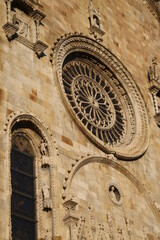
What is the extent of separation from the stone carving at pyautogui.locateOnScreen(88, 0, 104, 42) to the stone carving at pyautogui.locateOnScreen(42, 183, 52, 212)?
8.05m

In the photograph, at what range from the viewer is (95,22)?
24953mm

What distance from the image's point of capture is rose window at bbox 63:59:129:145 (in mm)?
22203

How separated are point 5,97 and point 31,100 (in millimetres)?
1157

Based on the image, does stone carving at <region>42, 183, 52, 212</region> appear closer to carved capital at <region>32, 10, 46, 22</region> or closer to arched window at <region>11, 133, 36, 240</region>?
arched window at <region>11, 133, 36, 240</region>

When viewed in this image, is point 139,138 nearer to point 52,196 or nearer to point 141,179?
point 141,179

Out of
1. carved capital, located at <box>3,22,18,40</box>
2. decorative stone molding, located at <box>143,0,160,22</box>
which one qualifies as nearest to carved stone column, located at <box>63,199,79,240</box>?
carved capital, located at <box>3,22,18,40</box>

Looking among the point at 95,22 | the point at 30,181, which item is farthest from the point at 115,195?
the point at 95,22

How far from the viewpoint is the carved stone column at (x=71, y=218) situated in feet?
58.3

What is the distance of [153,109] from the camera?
25344 millimetres

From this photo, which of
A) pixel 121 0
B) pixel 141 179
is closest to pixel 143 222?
pixel 141 179

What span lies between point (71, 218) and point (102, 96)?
7056mm

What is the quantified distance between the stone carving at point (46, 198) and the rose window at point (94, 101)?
13.1 ft

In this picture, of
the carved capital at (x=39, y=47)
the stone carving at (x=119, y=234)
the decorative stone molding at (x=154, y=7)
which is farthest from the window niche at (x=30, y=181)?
the decorative stone molding at (x=154, y=7)

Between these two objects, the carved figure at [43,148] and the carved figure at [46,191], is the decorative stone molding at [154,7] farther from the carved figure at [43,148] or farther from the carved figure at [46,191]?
the carved figure at [46,191]
